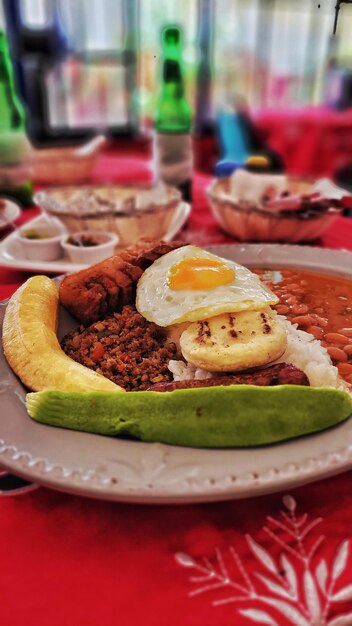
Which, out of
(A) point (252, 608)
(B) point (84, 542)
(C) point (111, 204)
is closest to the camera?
(A) point (252, 608)

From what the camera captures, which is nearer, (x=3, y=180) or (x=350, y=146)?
(x=3, y=180)

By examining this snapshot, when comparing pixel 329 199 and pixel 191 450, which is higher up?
pixel 329 199

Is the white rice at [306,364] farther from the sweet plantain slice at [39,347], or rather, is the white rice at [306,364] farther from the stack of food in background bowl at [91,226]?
the stack of food in background bowl at [91,226]

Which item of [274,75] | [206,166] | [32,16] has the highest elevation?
[32,16]

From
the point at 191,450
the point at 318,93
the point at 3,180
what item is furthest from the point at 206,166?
the point at 191,450

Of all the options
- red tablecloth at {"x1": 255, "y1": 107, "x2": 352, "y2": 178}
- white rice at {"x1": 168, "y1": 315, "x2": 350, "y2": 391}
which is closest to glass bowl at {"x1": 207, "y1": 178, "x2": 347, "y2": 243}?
white rice at {"x1": 168, "y1": 315, "x2": 350, "y2": 391}

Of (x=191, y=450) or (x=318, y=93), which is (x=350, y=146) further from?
(x=191, y=450)
